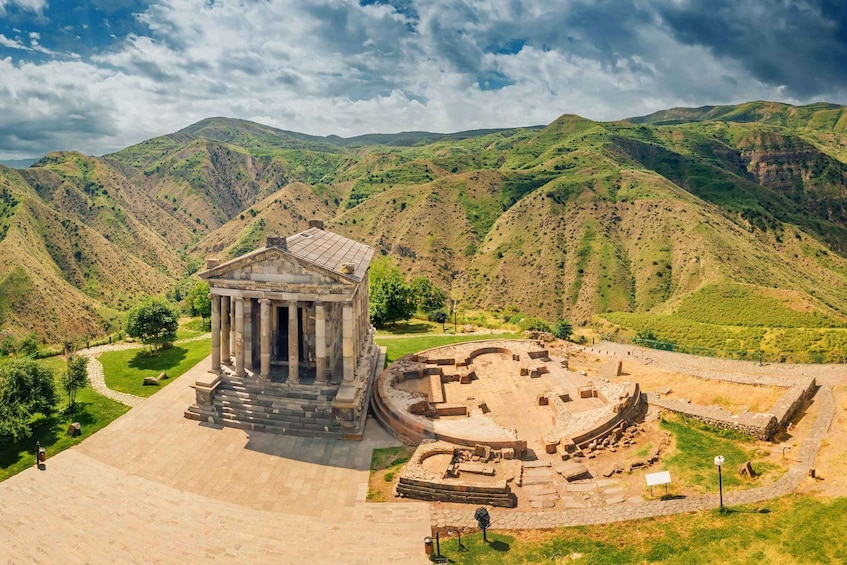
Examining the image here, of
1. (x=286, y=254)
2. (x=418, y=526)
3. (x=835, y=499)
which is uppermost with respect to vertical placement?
(x=286, y=254)

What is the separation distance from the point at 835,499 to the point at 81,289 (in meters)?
147

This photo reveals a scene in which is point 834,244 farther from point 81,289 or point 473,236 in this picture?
point 81,289

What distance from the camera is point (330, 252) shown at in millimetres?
39750

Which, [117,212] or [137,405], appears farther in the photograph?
[117,212]

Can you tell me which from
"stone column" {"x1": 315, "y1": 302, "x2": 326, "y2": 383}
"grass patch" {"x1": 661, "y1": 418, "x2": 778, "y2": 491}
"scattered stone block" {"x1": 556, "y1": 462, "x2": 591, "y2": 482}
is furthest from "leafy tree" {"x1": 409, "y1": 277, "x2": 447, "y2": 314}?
"scattered stone block" {"x1": 556, "y1": 462, "x2": 591, "y2": 482}

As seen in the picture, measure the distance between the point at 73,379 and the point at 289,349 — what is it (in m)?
15.3

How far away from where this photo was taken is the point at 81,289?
127938 millimetres

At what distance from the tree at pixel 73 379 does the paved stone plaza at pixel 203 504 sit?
15.5 feet

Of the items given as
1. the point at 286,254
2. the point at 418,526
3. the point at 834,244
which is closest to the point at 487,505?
the point at 418,526

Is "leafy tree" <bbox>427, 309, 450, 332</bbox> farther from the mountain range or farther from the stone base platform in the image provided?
the stone base platform

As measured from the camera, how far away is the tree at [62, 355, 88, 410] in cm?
3600

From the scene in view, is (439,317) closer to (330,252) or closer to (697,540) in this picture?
(330,252)

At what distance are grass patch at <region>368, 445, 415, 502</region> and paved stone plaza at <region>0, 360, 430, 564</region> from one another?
1.92 ft

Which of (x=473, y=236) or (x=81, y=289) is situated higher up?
(x=473, y=236)
